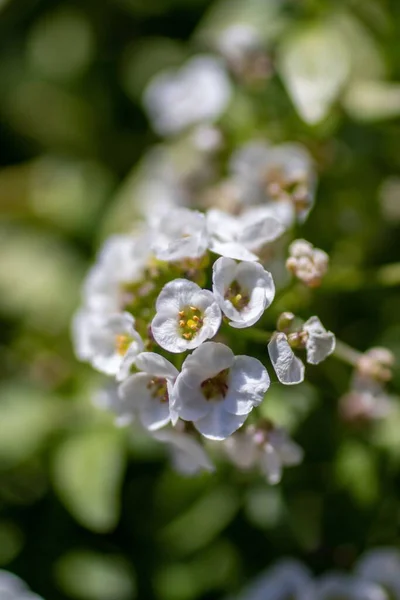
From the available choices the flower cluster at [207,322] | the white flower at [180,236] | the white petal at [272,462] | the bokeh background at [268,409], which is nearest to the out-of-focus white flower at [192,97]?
the bokeh background at [268,409]

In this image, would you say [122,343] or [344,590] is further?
[344,590]

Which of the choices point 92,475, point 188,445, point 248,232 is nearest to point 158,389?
point 188,445

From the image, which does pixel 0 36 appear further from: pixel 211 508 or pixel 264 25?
pixel 211 508

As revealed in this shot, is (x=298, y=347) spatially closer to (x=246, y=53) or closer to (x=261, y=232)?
(x=261, y=232)

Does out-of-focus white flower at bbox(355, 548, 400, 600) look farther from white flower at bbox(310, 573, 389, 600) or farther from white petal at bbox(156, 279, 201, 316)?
white petal at bbox(156, 279, 201, 316)

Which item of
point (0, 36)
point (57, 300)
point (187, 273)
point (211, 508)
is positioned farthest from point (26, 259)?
point (187, 273)

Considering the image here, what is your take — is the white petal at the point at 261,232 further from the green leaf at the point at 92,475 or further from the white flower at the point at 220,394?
the green leaf at the point at 92,475
